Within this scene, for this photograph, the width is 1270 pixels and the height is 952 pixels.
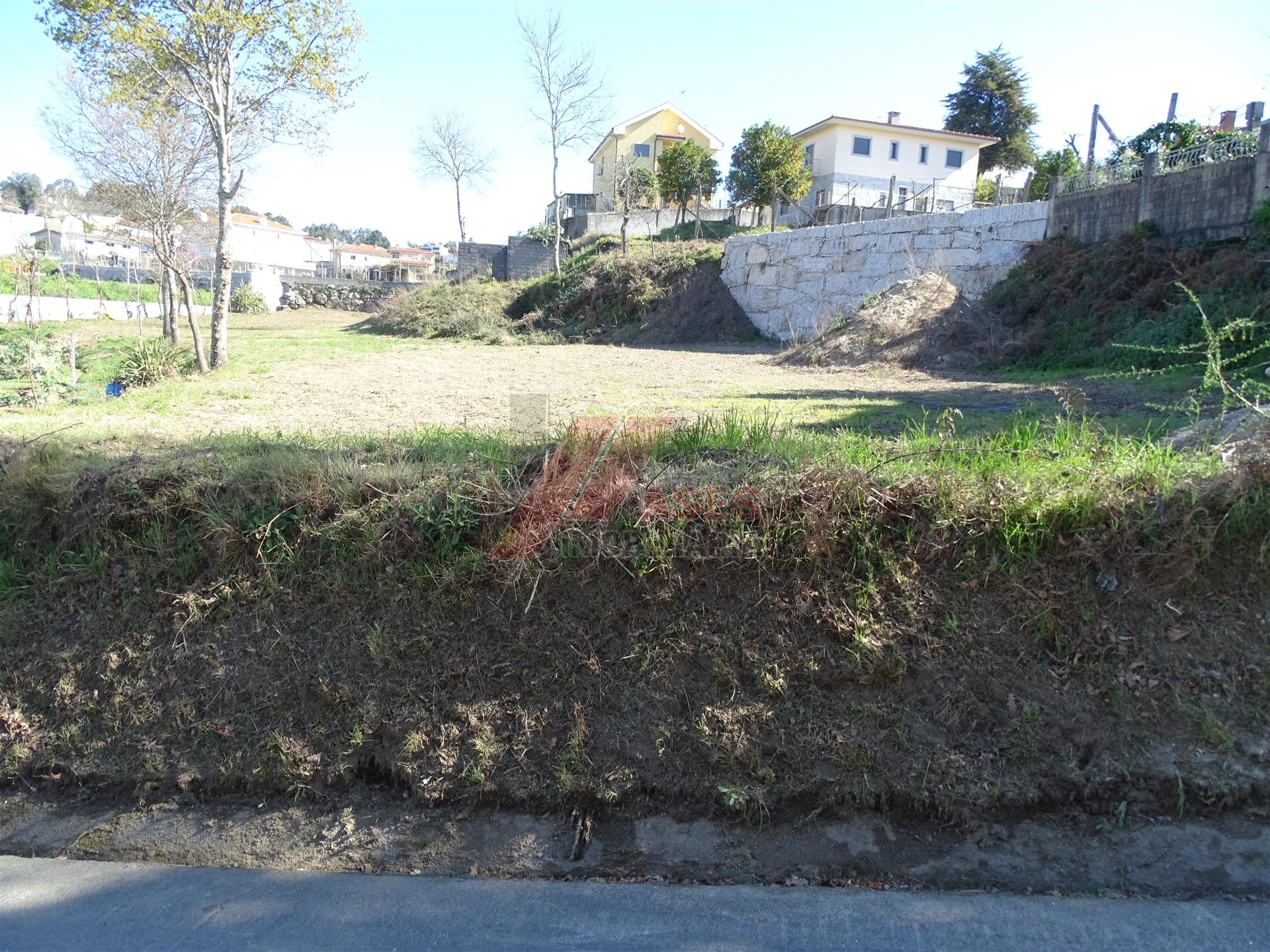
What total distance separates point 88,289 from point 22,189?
213ft

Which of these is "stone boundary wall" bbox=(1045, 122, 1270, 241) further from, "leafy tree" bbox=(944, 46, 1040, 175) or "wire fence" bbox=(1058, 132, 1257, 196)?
"leafy tree" bbox=(944, 46, 1040, 175)

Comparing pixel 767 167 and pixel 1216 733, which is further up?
pixel 767 167

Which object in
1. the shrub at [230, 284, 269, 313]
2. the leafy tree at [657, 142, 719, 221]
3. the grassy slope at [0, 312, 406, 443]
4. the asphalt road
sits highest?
the leafy tree at [657, 142, 719, 221]

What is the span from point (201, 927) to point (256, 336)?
2454 cm

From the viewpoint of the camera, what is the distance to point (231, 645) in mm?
3725

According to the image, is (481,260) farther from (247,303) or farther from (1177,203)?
(1177,203)

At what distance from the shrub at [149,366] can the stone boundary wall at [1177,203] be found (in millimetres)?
15917

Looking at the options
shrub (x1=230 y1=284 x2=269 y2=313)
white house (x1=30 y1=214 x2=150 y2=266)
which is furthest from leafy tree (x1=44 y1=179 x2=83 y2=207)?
shrub (x1=230 y1=284 x2=269 y2=313)

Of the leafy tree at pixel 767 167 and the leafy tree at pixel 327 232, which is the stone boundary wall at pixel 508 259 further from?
the leafy tree at pixel 327 232

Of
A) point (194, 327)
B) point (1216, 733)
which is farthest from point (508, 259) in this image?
point (1216, 733)

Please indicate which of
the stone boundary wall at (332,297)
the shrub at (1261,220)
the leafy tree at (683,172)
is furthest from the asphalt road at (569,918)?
the stone boundary wall at (332,297)

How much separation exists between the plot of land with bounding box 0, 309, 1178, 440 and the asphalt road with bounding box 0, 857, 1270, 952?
421 centimetres

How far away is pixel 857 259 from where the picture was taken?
65.1 ft

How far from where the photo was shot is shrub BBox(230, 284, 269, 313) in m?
38.6
